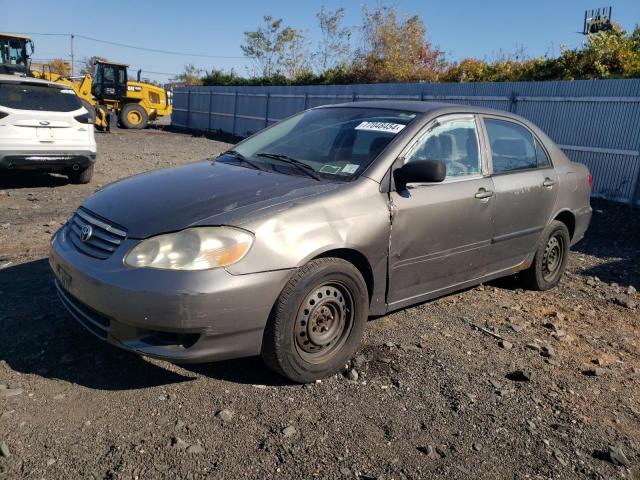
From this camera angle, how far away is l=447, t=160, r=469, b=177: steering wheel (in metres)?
4.20

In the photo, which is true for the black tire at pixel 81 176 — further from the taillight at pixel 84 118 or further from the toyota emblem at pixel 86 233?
the toyota emblem at pixel 86 233

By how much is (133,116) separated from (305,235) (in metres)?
26.0

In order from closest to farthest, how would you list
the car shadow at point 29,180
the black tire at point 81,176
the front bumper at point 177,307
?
the front bumper at point 177,307
the car shadow at point 29,180
the black tire at point 81,176

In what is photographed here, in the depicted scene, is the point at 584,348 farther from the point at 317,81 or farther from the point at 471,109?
the point at 317,81

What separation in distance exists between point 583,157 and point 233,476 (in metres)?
10.5

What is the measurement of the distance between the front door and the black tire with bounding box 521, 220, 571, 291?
3.18 feet

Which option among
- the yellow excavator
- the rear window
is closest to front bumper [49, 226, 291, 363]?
the rear window

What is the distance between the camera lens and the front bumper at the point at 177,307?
283 cm

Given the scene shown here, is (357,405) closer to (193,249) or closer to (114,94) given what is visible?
(193,249)

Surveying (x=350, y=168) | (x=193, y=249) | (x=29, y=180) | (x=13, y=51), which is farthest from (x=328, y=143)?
(x=13, y=51)

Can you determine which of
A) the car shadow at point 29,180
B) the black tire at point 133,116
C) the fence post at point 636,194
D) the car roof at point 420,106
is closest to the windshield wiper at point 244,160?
the car roof at point 420,106

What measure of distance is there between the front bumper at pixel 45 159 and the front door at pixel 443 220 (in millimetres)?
6955

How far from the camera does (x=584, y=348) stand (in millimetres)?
4270

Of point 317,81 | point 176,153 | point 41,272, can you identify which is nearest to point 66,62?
point 317,81
